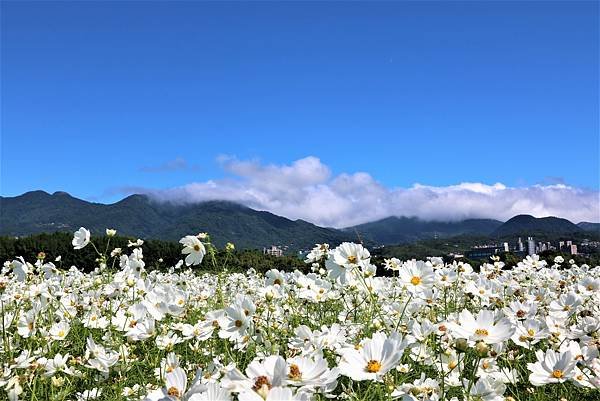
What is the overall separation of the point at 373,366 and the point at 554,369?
0.97m

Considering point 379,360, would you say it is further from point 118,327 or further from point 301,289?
point 301,289

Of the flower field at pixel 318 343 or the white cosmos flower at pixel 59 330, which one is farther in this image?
the white cosmos flower at pixel 59 330

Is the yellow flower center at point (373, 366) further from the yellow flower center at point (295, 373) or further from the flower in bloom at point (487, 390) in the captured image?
the flower in bloom at point (487, 390)

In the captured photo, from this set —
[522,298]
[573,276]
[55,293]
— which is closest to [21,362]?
[55,293]

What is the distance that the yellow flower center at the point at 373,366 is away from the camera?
1.80 m

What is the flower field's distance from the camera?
1786mm

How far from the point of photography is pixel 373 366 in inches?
71.5

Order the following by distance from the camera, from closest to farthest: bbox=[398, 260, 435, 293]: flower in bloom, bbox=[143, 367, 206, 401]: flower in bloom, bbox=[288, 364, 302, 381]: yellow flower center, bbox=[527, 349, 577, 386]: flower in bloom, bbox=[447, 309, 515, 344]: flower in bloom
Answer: bbox=[143, 367, 206, 401]: flower in bloom < bbox=[288, 364, 302, 381]: yellow flower center < bbox=[447, 309, 515, 344]: flower in bloom < bbox=[527, 349, 577, 386]: flower in bloom < bbox=[398, 260, 435, 293]: flower in bloom

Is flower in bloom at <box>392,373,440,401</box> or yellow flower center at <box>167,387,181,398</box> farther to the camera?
flower in bloom at <box>392,373,440,401</box>

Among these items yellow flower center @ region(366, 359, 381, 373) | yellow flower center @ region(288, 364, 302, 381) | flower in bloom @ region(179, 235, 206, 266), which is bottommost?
yellow flower center @ region(366, 359, 381, 373)

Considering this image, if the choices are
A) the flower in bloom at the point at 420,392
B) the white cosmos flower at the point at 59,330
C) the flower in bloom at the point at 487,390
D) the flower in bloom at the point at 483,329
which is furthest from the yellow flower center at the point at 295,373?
the white cosmos flower at the point at 59,330

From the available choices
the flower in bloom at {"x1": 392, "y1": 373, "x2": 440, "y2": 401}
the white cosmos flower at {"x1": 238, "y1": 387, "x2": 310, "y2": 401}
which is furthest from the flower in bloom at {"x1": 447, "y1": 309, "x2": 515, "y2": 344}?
the white cosmos flower at {"x1": 238, "y1": 387, "x2": 310, "y2": 401}

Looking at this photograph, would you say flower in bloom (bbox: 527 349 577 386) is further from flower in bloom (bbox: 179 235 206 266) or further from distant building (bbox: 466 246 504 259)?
distant building (bbox: 466 246 504 259)

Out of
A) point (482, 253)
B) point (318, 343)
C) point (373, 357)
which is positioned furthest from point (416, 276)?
point (482, 253)
